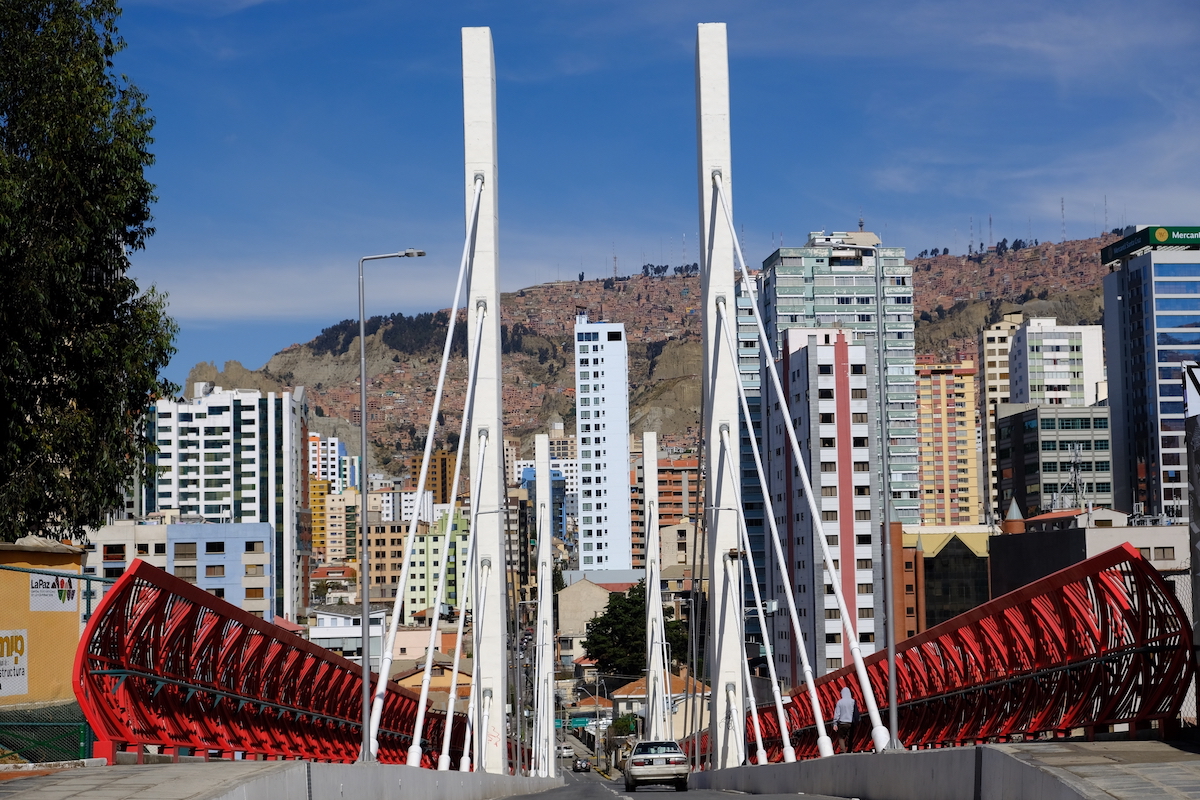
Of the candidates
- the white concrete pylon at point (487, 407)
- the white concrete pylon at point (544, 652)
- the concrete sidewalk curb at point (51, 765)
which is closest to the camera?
the concrete sidewalk curb at point (51, 765)

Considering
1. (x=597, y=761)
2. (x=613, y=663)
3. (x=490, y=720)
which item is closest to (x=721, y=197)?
(x=490, y=720)

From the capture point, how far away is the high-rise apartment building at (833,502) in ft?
344

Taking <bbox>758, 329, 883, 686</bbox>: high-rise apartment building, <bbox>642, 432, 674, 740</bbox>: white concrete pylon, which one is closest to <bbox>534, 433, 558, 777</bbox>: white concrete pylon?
<bbox>642, 432, 674, 740</bbox>: white concrete pylon

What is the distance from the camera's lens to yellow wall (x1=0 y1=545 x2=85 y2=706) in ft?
55.6

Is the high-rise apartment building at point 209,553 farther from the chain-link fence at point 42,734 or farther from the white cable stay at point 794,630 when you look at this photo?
the chain-link fence at point 42,734

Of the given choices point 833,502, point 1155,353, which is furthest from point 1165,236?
point 833,502

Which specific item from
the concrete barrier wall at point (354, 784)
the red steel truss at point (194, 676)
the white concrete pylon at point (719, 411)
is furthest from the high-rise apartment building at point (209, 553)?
the concrete barrier wall at point (354, 784)

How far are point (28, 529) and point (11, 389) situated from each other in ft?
8.35

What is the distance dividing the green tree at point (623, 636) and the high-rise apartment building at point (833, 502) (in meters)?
16.2

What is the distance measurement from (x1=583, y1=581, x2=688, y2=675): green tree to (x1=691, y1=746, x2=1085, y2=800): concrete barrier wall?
346 feet

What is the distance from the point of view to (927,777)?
15.2 m

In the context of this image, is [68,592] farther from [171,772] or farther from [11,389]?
[11,389]

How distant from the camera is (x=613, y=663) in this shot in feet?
433

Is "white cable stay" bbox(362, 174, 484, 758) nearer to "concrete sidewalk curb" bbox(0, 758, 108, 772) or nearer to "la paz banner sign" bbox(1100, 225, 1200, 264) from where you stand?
"concrete sidewalk curb" bbox(0, 758, 108, 772)
